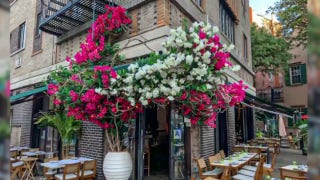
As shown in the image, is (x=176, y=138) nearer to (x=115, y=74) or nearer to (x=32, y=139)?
(x=115, y=74)

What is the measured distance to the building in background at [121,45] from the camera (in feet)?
22.7

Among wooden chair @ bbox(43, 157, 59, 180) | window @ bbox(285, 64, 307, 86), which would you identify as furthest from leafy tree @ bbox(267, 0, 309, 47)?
wooden chair @ bbox(43, 157, 59, 180)

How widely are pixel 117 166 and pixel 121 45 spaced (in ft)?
11.4

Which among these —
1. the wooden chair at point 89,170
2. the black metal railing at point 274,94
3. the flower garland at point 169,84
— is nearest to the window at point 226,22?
the flower garland at point 169,84

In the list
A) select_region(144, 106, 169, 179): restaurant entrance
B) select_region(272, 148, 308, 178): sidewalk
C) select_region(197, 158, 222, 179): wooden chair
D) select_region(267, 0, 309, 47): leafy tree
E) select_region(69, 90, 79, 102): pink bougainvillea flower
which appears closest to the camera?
select_region(69, 90, 79, 102): pink bougainvillea flower

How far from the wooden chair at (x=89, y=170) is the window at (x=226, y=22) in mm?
7528

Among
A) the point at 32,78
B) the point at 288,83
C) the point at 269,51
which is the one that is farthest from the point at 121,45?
the point at 288,83

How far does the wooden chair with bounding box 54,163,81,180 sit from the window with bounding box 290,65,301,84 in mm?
21056

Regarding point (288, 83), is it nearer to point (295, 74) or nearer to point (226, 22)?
point (295, 74)

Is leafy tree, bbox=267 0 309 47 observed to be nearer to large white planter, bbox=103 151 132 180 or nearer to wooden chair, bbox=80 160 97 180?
large white planter, bbox=103 151 132 180

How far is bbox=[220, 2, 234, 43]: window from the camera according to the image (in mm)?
11097

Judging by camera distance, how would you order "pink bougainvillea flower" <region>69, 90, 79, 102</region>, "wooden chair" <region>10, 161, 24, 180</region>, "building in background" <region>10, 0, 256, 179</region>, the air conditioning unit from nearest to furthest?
1. "pink bougainvillea flower" <region>69, 90, 79, 102</region>
2. "wooden chair" <region>10, 161, 24, 180</region>
3. "building in background" <region>10, 0, 256, 179</region>
4. the air conditioning unit

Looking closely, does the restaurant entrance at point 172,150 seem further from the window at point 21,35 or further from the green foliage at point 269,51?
the green foliage at point 269,51

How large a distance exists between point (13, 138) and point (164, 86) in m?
10.5
